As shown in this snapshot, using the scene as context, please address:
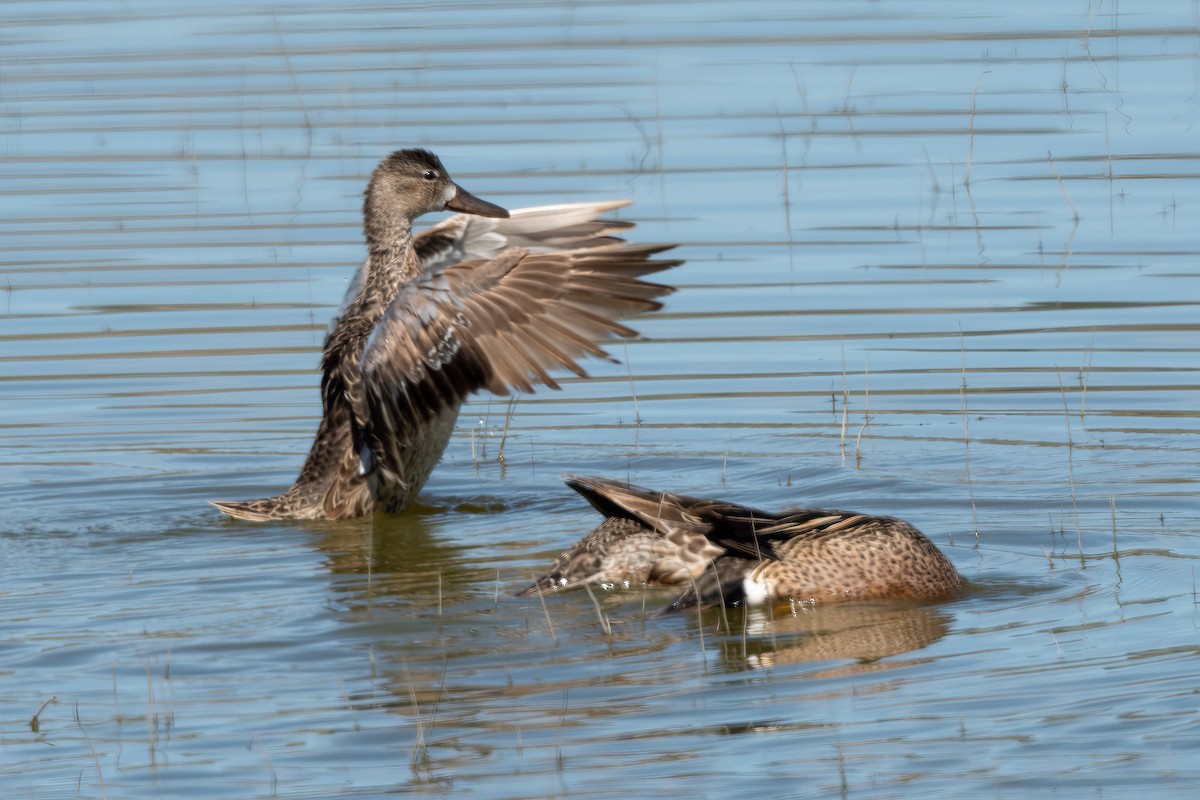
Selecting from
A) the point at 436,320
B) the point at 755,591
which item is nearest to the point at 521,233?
the point at 436,320

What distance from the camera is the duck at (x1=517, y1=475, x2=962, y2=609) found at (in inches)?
278

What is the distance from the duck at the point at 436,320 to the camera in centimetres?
763

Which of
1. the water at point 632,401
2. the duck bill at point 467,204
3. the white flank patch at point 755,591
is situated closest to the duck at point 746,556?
the white flank patch at point 755,591

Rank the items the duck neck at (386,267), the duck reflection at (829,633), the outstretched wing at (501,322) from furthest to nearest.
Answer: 1. the duck neck at (386,267)
2. the outstretched wing at (501,322)
3. the duck reflection at (829,633)

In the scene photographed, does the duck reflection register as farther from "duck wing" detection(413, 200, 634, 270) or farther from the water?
"duck wing" detection(413, 200, 634, 270)

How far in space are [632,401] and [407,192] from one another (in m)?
1.70

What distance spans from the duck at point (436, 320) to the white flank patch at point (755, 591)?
97 centimetres

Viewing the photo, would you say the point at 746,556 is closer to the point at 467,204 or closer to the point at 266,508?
the point at 266,508

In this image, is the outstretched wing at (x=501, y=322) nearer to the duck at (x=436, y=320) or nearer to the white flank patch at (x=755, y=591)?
the duck at (x=436, y=320)

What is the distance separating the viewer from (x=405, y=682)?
241 inches

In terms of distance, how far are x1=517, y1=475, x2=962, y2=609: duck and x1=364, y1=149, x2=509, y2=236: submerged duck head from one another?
198 centimetres

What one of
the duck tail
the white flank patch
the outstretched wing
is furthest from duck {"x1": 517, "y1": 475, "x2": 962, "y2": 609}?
the duck tail

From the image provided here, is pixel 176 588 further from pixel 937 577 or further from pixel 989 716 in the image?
pixel 989 716

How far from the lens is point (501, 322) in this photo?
7723 millimetres
